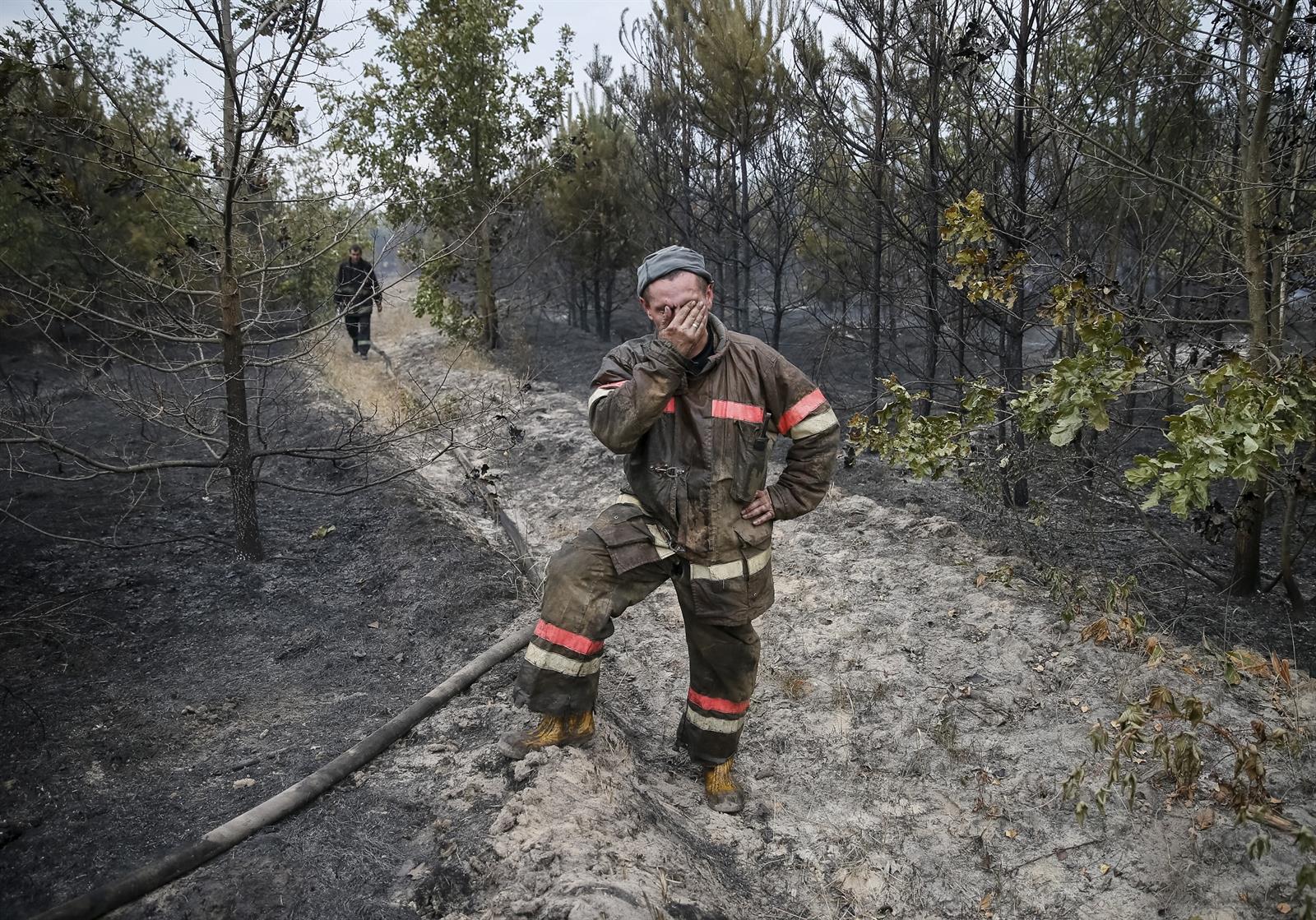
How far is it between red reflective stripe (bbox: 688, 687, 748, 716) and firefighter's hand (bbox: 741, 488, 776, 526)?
715mm

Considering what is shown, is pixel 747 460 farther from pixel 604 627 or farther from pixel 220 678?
pixel 220 678

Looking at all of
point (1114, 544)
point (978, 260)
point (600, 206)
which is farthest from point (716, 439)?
point (600, 206)

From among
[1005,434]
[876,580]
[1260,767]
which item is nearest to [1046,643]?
[876,580]

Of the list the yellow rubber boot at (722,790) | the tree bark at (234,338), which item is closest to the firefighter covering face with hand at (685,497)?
the yellow rubber boot at (722,790)

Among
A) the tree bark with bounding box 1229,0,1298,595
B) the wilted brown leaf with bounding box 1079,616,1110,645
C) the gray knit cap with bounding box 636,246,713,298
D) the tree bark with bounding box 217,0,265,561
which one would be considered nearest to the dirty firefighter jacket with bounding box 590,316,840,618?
the gray knit cap with bounding box 636,246,713,298

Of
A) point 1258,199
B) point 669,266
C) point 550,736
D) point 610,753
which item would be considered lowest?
point 610,753

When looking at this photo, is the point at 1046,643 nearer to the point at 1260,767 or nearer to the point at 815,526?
the point at 1260,767

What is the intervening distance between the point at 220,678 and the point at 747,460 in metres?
2.75

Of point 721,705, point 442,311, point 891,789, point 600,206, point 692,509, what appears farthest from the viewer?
point 600,206

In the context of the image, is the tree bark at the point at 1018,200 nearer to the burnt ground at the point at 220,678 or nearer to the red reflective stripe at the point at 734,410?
the red reflective stripe at the point at 734,410

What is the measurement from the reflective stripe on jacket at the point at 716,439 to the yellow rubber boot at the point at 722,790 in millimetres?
960

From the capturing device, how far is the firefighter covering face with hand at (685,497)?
294 cm

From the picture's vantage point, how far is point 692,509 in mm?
3004

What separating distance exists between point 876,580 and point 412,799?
3.23 metres
